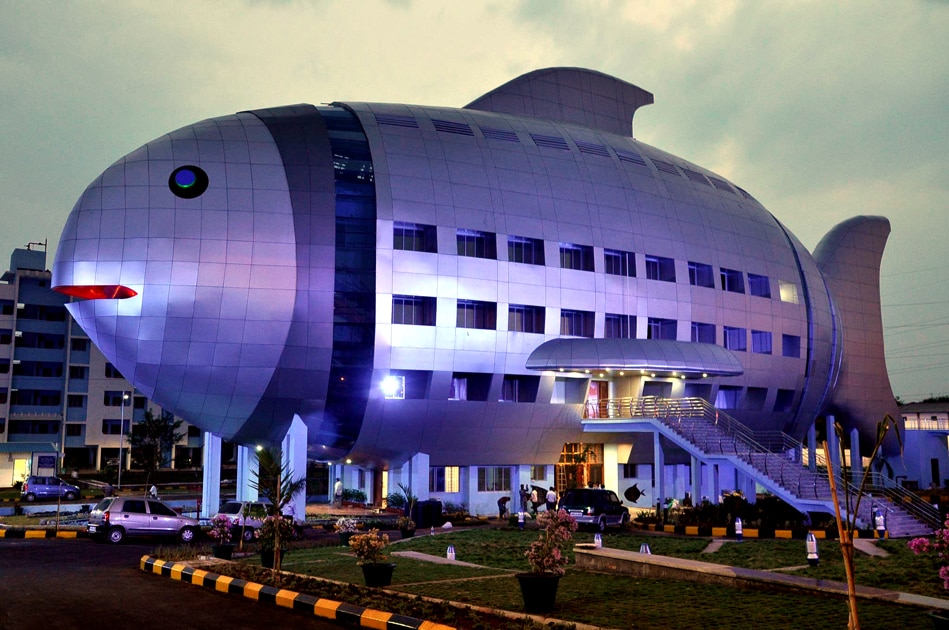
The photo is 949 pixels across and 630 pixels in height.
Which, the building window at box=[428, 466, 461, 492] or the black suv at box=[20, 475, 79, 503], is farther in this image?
the black suv at box=[20, 475, 79, 503]

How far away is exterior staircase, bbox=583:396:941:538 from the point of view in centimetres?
3841

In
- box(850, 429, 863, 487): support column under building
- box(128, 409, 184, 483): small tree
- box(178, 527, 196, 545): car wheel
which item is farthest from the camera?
box(128, 409, 184, 483): small tree

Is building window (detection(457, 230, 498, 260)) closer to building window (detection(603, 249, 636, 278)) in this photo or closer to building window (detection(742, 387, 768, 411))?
building window (detection(603, 249, 636, 278))

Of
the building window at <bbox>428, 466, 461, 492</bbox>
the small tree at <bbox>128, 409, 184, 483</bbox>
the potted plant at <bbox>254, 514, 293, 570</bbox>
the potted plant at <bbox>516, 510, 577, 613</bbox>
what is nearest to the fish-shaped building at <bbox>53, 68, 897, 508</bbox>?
the building window at <bbox>428, 466, 461, 492</bbox>

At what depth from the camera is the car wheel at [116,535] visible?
117 feet

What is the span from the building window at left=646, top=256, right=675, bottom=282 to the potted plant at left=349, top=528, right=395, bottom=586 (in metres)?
35.4

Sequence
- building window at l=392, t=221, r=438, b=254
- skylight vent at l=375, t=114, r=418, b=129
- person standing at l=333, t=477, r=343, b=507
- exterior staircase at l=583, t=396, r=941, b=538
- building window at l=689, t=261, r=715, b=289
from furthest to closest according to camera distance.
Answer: person standing at l=333, t=477, r=343, b=507, building window at l=689, t=261, r=715, b=289, skylight vent at l=375, t=114, r=418, b=129, building window at l=392, t=221, r=438, b=254, exterior staircase at l=583, t=396, r=941, b=538

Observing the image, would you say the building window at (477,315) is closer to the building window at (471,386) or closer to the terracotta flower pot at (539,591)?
the building window at (471,386)

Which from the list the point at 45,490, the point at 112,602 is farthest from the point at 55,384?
the point at 112,602

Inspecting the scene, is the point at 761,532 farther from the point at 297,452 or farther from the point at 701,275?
the point at 297,452

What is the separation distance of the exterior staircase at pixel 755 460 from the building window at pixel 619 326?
3.73 meters

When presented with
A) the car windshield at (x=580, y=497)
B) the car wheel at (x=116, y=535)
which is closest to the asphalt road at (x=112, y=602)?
the car wheel at (x=116, y=535)

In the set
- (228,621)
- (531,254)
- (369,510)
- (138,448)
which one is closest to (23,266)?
(138,448)

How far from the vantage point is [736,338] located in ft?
189
